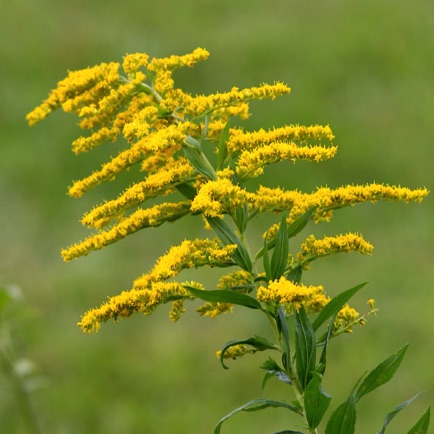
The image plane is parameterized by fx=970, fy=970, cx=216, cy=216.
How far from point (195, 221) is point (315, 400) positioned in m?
10.4

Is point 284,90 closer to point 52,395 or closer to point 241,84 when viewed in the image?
point 52,395

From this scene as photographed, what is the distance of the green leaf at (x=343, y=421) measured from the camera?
3.18 m

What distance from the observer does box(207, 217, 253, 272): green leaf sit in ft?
11.0

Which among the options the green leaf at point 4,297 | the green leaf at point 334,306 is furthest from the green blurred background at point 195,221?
the green leaf at point 334,306

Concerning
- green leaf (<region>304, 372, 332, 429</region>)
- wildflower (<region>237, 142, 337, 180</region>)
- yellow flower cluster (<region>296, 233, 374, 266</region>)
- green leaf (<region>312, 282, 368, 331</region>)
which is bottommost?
green leaf (<region>304, 372, 332, 429</region>)

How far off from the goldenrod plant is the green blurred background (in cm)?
307

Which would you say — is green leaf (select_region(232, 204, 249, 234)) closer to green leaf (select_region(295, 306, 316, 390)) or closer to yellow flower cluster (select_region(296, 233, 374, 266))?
yellow flower cluster (select_region(296, 233, 374, 266))

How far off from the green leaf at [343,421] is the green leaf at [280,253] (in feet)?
1.62

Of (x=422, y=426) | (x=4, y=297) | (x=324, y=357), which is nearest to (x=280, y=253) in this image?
(x=324, y=357)

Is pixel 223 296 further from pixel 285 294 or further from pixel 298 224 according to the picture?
pixel 298 224

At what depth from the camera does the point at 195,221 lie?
1348 cm

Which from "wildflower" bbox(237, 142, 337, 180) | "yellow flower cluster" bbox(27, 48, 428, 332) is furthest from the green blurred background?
"wildflower" bbox(237, 142, 337, 180)

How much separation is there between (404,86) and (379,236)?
3.70 meters

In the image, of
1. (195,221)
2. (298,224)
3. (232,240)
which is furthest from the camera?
(195,221)
